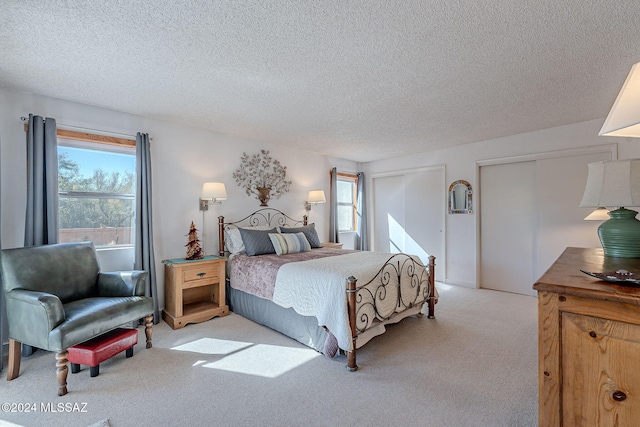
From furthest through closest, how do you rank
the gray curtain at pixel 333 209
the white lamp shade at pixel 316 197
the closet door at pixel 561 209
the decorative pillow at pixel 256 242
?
1. the gray curtain at pixel 333 209
2. the white lamp shade at pixel 316 197
3. the closet door at pixel 561 209
4. the decorative pillow at pixel 256 242

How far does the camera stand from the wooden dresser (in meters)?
0.94

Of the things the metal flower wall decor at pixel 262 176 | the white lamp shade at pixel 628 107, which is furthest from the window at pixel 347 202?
the white lamp shade at pixel 628 107

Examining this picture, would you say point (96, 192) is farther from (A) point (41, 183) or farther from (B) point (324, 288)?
(B) point (324, 288)

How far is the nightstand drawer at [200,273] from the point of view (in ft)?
10.9

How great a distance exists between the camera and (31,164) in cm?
269

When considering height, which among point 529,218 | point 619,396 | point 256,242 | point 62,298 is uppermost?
point 529,218

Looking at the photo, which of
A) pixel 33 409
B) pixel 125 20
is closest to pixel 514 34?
pixel 125 20

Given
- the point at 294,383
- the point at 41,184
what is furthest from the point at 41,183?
the point at 294,383

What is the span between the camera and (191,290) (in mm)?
3820

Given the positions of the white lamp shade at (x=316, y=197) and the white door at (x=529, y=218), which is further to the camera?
the white lamp shade at (x=316, y=197)

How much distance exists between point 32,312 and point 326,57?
9.50 feet

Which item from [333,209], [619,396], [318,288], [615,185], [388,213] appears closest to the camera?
[619,396]

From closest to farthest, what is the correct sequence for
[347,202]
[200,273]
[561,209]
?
[200,273], [561,209], [347,202]

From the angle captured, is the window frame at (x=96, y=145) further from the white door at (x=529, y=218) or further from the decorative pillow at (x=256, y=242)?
the white door at (x=529, y=218)
